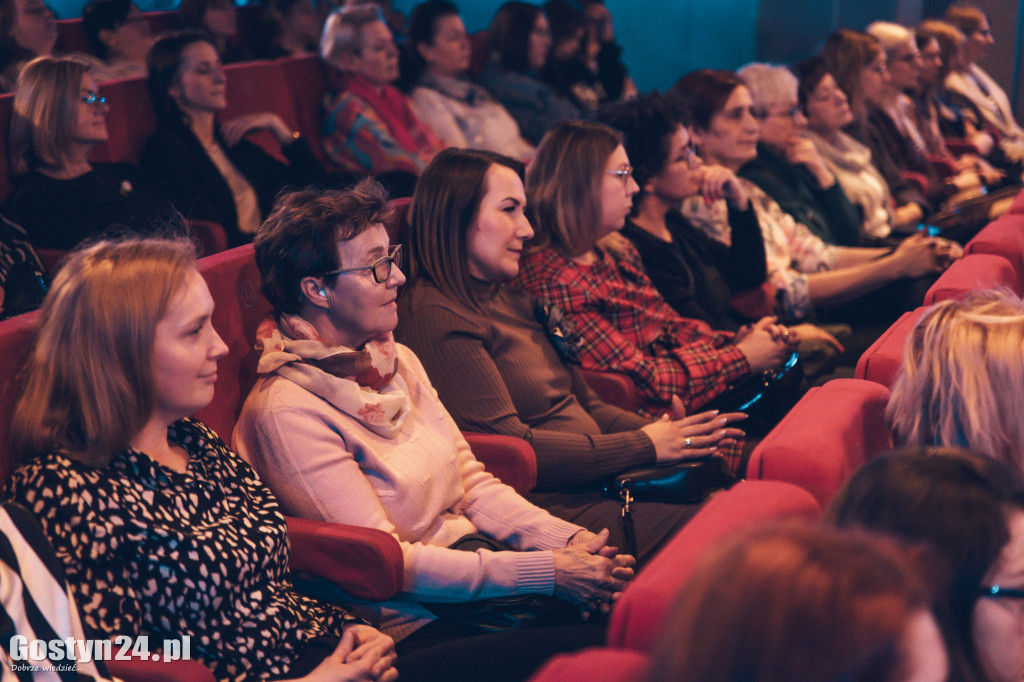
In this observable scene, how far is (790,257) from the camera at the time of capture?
334 centimetres

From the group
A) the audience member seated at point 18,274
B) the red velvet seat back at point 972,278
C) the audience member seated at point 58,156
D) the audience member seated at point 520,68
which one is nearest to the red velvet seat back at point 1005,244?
the red velvet seat back at point 972,278

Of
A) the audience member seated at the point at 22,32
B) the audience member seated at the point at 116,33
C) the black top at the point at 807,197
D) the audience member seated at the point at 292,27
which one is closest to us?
the black top at the point at 807,197

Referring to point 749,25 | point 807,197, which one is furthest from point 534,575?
point 749,25

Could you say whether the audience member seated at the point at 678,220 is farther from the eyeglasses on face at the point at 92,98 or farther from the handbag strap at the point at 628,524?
the eyeglasses on face at the point at 92,98

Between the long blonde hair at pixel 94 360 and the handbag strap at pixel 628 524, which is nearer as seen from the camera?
the long blonde hair at pixel 94 360

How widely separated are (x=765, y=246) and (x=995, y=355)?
182 centimetres

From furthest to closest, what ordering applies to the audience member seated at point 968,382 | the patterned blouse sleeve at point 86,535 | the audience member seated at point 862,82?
the audience member seated at point 862,82 < the audience member seated at point 968,382 < the patterned blouse sleeve at point 86,535

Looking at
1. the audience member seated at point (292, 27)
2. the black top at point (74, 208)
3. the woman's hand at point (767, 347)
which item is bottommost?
the woman's hand at point (767, 347)

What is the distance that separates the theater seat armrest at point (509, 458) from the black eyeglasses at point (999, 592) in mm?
1032

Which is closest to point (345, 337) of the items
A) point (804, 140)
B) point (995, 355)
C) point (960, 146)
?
point (995, 355)

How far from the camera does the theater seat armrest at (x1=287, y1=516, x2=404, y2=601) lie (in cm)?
150

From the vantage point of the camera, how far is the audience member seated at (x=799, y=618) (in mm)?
677

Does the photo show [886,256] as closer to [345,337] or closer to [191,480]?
[345,337]

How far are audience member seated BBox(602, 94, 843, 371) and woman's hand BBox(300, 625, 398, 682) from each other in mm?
1556
